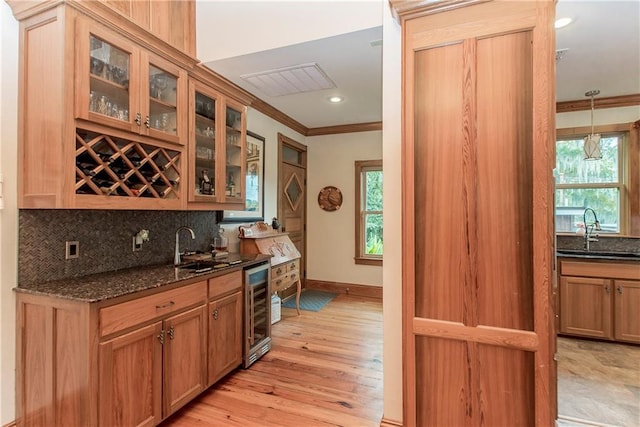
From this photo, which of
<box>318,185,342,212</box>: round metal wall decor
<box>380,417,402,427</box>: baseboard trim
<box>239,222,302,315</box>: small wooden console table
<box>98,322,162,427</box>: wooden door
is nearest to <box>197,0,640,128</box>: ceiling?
<box>239,222,302,315</box>: small wooden console table

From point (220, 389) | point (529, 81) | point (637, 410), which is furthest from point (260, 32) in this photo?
point (637, 410)

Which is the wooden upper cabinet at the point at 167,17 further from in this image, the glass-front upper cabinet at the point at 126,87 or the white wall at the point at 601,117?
the white wall at the point at 601,117

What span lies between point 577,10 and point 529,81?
134 cm

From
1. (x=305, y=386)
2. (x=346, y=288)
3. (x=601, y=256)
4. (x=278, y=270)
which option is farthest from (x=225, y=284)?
(x=601, y=256)

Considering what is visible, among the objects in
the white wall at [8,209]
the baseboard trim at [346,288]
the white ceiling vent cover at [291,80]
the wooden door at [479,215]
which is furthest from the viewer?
the baseboard trim at [346,288]

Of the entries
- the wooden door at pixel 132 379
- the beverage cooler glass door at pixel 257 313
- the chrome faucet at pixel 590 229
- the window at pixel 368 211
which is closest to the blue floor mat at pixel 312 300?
the window at pixel 368 211

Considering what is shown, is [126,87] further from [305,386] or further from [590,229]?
[590,229]

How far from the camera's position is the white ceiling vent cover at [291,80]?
290cm

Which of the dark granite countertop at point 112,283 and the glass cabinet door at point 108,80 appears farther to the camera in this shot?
the glass cabinet door at point 108,80

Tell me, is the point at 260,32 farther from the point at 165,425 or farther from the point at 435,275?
the point at 165,425

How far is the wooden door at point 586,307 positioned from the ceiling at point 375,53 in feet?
6.83

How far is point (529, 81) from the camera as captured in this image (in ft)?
4.58

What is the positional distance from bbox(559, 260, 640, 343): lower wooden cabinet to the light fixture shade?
1204 mm

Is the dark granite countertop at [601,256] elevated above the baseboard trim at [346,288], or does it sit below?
above
